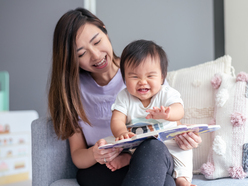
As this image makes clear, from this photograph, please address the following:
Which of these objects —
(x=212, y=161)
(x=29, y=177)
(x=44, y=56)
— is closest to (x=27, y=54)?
(x=44, y=56)

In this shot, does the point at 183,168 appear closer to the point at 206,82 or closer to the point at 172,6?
the point at 206,82

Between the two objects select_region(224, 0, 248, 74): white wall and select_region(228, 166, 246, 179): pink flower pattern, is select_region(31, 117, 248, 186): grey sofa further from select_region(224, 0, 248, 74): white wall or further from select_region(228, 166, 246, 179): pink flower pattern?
select_region(224, 0, 248, 74): white wall

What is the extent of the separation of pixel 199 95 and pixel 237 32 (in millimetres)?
810

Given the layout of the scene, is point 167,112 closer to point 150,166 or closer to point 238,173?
point 150,166

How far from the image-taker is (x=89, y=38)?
3.62 ft

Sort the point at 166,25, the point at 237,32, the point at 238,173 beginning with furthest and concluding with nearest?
the point at 166,25
the point at 237,32
the point at 238,173

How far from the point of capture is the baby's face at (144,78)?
937 millimetres

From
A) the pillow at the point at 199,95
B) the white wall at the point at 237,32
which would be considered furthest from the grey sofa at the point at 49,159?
the white wall at the point at 237,32

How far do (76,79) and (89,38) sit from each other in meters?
0.19

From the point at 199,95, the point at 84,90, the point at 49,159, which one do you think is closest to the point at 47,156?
the point at 49,159

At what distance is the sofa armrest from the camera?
3.62ft

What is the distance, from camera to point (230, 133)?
1.04m

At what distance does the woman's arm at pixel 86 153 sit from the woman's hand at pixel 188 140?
0.22 meters

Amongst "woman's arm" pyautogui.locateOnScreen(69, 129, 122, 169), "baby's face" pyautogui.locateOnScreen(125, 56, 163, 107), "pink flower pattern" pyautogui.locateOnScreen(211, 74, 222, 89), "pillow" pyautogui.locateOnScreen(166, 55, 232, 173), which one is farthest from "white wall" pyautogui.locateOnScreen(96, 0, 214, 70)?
"baby's face" pyautogui.locateOnScreen(125, 56, 163, 107)
